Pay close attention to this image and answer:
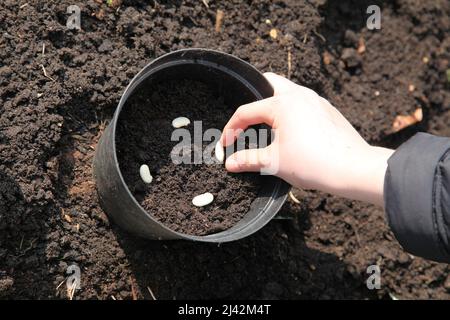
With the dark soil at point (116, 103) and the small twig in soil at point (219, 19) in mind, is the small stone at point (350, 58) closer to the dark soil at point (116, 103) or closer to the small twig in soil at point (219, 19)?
the dark soil at point (116, 103)

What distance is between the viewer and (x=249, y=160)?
2025 mm

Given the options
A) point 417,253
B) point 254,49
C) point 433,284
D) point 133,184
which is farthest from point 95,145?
point 433,284

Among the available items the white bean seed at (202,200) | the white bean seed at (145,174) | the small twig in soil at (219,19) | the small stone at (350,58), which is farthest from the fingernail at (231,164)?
the small stone at (350,58)

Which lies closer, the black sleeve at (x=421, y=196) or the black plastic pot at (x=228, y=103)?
the black sleeve at (x=421, y=196)

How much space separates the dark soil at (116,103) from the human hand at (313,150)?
385 mm

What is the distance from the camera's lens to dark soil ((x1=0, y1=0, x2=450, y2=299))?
2025mm

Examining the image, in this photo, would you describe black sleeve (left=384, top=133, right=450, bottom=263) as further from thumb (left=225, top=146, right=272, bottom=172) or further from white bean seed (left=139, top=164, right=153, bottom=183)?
white bean seed (left=139, top=164, right=153, bottom=183)

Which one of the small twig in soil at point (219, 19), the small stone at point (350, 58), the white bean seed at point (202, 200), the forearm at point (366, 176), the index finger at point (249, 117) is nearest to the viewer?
the forearm at point (366, 176)

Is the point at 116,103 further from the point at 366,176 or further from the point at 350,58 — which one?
the point at 350,58

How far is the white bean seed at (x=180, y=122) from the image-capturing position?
2127 mm

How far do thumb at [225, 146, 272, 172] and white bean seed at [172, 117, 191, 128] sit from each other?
18 cm

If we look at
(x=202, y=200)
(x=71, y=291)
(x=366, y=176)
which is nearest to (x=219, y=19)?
(x=202, y=200)

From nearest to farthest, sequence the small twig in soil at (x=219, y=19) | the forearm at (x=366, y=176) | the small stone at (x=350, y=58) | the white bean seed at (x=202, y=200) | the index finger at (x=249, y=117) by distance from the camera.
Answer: the forearm at (x=366, y=176), the index finger at (x=249, y=117), the white bean seed at (x=202, y=200), the small twig in soil at (x=219, y=19), the small stone at (x=350, y=58)

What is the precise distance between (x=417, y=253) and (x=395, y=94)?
3.48 ft
